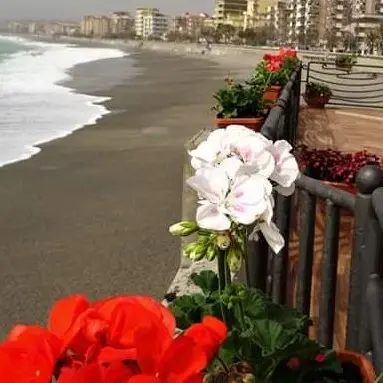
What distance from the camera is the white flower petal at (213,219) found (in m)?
1.37

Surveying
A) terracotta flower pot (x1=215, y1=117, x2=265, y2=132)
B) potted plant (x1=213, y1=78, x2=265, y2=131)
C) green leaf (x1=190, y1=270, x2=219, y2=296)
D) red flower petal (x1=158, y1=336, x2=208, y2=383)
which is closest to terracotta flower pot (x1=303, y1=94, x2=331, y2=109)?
potted plant (x1=213, y1=78, x2=265, y2=131)

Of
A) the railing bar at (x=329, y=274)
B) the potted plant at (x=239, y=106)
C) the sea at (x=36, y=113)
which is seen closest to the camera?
the railing bar at (x=329, y=274)

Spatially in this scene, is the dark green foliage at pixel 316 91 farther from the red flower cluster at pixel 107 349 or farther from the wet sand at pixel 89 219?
the red flower cluster at pixel 107 349

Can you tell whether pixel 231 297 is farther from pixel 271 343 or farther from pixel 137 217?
pixel 137 217

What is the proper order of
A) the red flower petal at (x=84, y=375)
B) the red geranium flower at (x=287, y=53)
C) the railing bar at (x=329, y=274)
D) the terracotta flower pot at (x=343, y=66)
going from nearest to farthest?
the red flower petal at (x=84, y=375) < the railing bar at (x=329, y=274) < the red geranium flower at (x=287, y=53) < the terracotta flower pot at (x=343, y=66)

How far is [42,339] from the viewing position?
110cm

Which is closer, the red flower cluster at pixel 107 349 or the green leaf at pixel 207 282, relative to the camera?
the red flower cluster at pixel 107 349

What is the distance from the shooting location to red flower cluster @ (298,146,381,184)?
11.7 feet

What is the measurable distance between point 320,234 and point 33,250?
3.91m

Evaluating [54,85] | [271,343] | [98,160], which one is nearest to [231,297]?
[271,343]

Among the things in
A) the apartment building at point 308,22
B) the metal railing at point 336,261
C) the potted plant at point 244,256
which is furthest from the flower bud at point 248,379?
the apartment building at point 308,22

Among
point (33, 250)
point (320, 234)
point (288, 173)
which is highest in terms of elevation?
point (288, 173)

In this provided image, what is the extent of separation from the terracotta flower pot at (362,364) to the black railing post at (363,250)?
448 millimetres

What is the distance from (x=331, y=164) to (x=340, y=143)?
6.81 m
